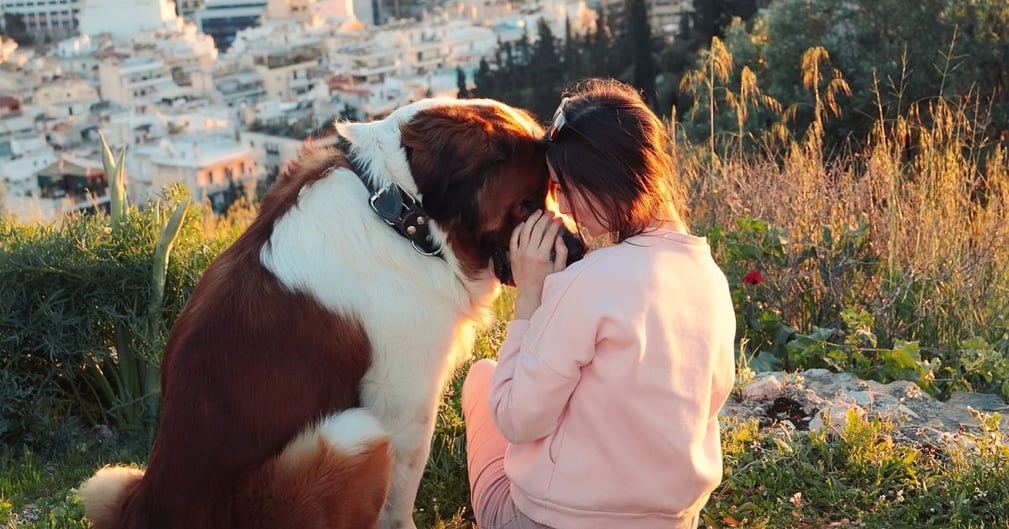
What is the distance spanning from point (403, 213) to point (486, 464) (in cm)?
73

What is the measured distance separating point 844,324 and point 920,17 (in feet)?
36.9

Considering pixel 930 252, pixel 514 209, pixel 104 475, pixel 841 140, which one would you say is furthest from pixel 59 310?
pixel 841 140

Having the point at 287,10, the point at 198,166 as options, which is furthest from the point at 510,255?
the point at 287,10

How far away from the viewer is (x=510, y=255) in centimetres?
262

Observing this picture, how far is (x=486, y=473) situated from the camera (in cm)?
268

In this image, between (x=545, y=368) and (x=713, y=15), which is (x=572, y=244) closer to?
(x=545, y=368)

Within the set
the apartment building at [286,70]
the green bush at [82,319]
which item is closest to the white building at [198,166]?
the apartment building at [286,70]

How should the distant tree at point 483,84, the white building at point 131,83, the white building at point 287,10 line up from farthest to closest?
the white building at point 287,10 < the white building at point 131,83 < the distant tree at point 483,84

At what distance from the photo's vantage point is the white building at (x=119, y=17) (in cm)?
9919

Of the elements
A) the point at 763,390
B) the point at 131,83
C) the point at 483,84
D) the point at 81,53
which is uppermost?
the point at 81,53

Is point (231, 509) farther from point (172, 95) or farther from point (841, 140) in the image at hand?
point (172, 95)

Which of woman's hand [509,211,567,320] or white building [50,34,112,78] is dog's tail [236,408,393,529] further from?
white building [50,34,112,78]

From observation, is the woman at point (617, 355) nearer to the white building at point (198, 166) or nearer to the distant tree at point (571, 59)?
the distant tree at point (571, 59)

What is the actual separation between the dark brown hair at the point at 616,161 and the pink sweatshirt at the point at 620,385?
0.07 m
